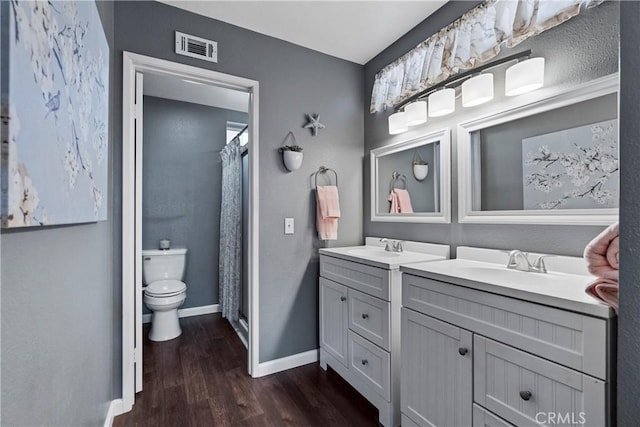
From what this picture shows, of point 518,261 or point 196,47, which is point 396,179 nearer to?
point 518,261

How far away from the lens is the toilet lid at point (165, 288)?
2.60 m

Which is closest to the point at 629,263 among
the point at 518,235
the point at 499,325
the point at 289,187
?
the point at 499,325

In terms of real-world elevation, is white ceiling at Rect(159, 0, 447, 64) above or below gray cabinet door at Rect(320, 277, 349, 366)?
above

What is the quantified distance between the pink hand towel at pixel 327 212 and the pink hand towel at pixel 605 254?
150 cm

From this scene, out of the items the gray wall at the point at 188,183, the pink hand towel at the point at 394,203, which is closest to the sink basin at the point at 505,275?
the pink hand towel at the point at 394,203

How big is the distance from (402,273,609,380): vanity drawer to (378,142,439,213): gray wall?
0.81 m

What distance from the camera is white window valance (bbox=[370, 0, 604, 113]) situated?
1337mm

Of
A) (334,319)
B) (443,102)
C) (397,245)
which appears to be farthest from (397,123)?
(334,319)

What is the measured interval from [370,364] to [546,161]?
1400 mm

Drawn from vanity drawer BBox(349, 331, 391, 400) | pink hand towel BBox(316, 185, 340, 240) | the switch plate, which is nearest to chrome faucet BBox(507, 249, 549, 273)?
vanity drawer BBox(349, 331, 391, 400)

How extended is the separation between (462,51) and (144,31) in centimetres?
187

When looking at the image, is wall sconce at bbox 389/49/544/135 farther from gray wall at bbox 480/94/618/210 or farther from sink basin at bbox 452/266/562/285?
sink basin at bbox 452/266/562/285

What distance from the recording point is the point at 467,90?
5.38 ft

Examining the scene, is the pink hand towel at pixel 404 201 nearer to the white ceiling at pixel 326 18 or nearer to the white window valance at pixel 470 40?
the white window valance at pixel 470 40
